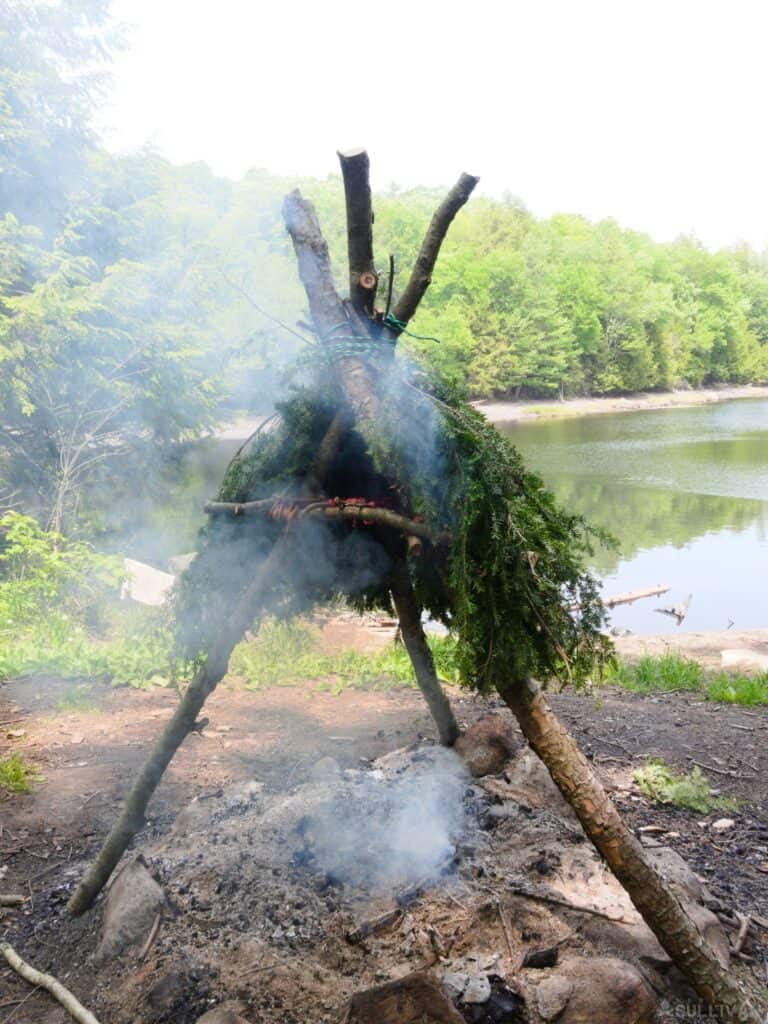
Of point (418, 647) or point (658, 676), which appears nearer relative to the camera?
point (418, 647)

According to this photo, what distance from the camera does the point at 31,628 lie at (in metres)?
6.98

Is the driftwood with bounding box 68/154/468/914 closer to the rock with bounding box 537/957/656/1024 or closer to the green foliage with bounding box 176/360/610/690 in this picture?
the green foliage with bounding box 176/360/610/690

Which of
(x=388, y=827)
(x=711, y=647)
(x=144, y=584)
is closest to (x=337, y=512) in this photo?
(x=388, y=827)

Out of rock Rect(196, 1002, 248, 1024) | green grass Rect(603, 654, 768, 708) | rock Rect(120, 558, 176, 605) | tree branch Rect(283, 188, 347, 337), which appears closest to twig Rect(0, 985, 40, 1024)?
rock Rect(196, 1002, 248, 1024)

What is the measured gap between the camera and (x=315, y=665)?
6.43 metres

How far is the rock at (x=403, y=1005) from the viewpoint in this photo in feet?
6.84

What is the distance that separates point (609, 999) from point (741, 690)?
14.2 feet

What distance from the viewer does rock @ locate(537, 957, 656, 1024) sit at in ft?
7.26

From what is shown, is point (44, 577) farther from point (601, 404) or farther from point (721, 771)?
point (601, 404)

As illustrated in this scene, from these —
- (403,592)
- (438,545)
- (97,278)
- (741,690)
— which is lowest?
(741,690)

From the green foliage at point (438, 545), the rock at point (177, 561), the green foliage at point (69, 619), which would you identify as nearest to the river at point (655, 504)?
the rock at point (177, 561)

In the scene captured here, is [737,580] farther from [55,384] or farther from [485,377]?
[485,377]

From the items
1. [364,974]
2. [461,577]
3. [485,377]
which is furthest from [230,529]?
[485,377]

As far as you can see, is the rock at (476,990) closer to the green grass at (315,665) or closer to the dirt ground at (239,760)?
the dirt ground at (239,760)
